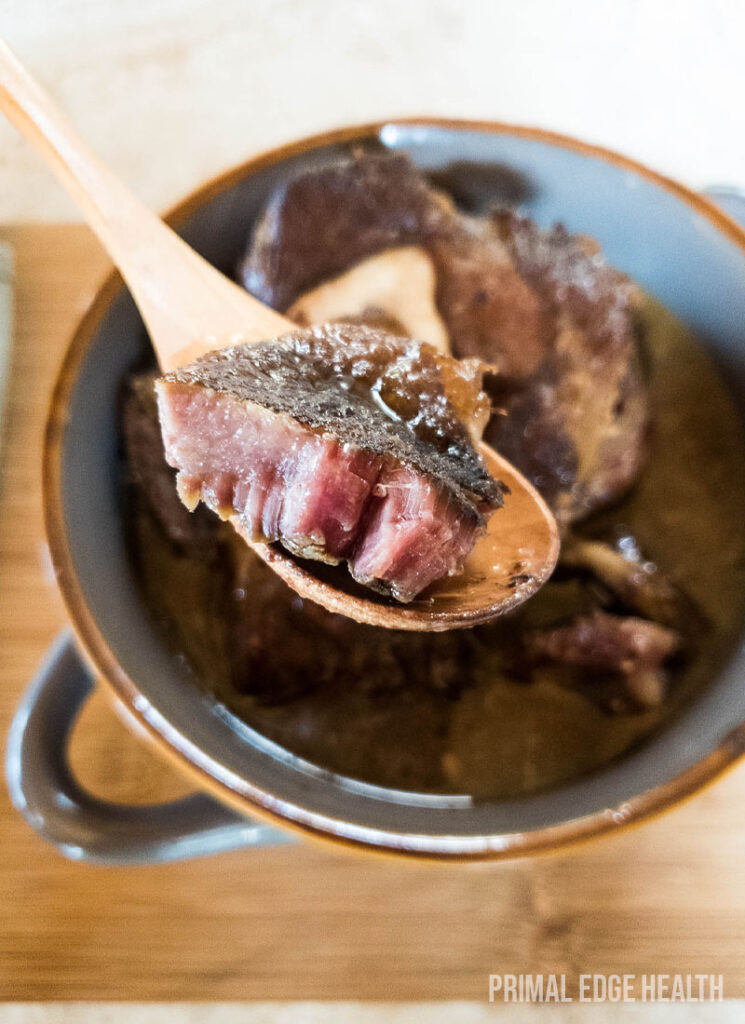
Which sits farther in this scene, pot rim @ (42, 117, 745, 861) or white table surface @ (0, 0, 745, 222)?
white table surface @ (0, 0, 745, 222)

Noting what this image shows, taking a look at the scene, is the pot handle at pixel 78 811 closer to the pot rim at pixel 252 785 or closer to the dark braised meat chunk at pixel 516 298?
the pot rim at pixel 252 785

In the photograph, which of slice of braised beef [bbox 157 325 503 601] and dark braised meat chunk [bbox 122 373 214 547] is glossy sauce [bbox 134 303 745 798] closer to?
dark braised meat chunk [bbox 122 373 214 547]

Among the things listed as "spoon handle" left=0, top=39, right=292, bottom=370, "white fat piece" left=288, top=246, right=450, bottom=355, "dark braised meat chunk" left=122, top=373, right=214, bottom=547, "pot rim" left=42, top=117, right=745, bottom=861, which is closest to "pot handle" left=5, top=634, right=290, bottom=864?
"pot rim" left=42, top=117, right=745, bottom=861

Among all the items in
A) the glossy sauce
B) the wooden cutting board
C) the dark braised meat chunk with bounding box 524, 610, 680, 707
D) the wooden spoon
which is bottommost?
the wooden cutting board

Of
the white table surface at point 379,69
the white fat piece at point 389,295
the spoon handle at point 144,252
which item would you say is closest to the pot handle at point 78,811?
the spoon handle at point 144,252

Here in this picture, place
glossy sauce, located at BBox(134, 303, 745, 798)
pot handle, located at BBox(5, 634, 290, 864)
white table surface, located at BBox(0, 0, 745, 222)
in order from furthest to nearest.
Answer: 1. white table surface, located at BBox(0, 0, 745, 222)
2. glossy sauce, located at BBox(134, 303, 745, 798)
3. pot handle, located at BBox(5, 634, 290, 864)

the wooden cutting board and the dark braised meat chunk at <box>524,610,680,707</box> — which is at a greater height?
the dark braised meat chunk at <box>524,610,680,707</box>

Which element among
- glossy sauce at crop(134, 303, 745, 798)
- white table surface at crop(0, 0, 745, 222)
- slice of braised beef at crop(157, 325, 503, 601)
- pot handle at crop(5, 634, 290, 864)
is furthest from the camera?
white table surface at crop(0, 0, 745, 222)
